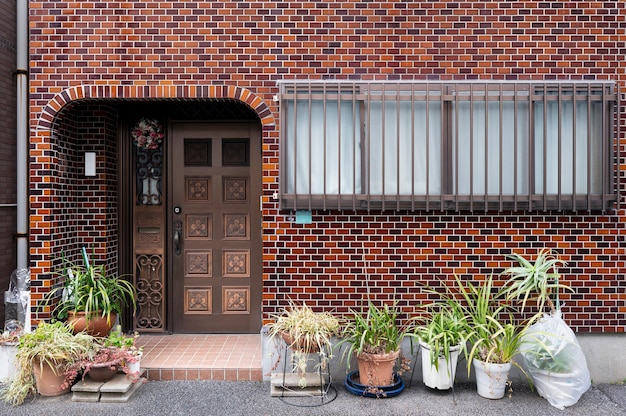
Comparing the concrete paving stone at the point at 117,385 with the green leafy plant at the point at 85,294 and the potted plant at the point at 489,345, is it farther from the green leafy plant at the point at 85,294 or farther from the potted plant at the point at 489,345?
the potted plant at the point at 489,345

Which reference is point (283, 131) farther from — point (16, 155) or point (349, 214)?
point (16, 155)

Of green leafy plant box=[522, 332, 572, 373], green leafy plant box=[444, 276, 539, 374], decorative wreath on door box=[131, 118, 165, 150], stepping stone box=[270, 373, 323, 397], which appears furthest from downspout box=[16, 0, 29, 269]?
green leafy plant box=[522, 332, 572, 373]

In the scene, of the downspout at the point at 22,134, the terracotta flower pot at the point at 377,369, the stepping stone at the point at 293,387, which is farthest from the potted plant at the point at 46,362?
the terracotta flower pot at the point at 377,369

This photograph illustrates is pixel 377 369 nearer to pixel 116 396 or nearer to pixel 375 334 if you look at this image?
pixel 375 334


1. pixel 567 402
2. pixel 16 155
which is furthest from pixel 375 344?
pixel 16 155

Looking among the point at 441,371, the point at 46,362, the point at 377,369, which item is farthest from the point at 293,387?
the point at 46,362

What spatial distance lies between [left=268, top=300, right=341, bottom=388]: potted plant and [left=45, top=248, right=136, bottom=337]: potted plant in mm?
1461

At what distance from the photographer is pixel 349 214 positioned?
14.8 feet

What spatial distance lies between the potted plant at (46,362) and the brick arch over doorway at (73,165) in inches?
21.5

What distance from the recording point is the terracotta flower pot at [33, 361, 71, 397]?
3986 mm

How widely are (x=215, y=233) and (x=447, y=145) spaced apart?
2629 mm

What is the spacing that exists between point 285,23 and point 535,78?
7.67 ft

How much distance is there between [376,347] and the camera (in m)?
4.04

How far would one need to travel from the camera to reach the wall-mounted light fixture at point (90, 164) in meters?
5.03
